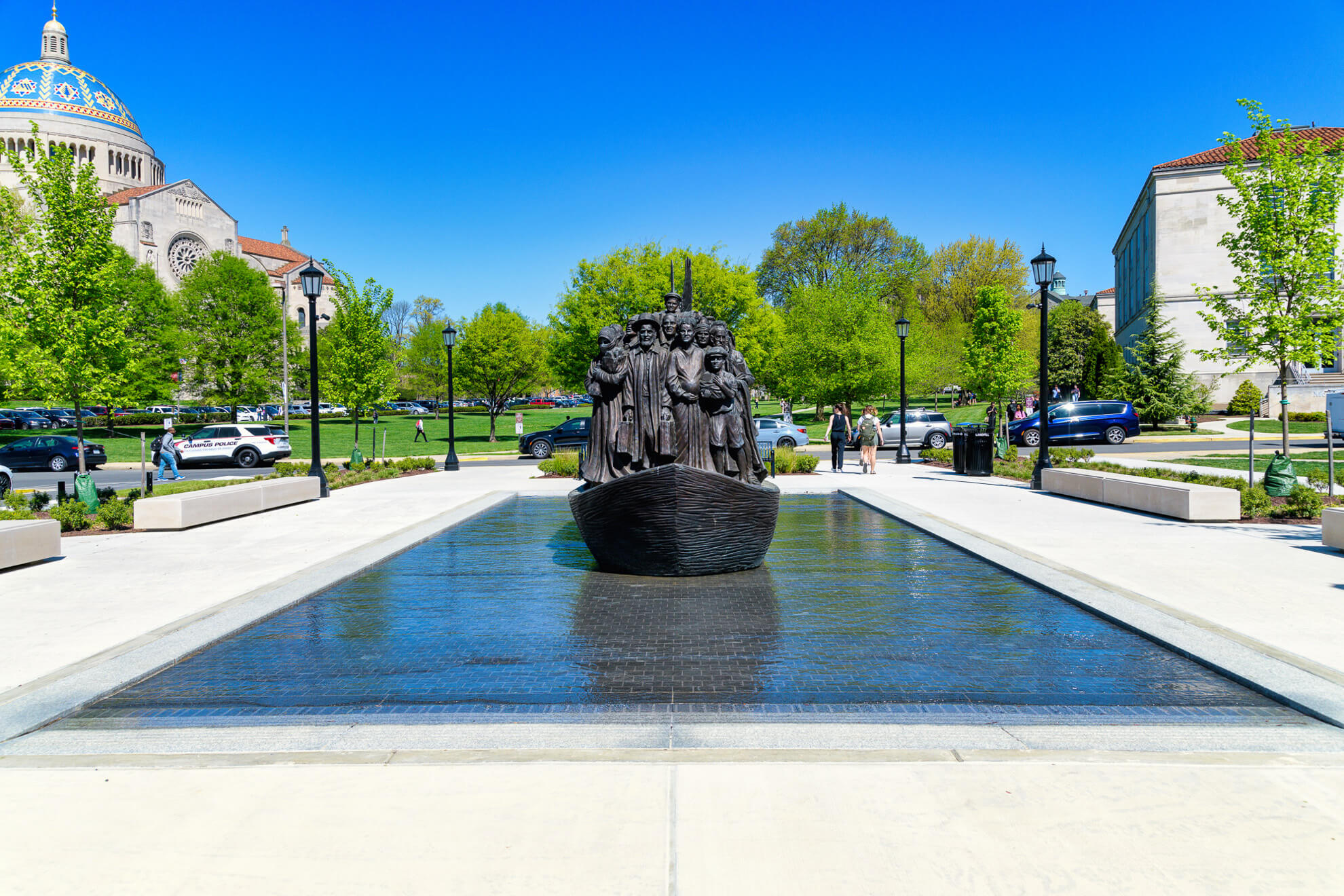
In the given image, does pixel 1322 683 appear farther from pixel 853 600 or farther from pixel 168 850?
pixel 168 850

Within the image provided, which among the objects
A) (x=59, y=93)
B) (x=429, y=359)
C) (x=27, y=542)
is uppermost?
(x=59, y=93)

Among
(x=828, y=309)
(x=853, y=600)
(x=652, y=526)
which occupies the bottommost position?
(x=853, y=600)

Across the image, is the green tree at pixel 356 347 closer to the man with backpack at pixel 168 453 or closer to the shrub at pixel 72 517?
the man with backpack at pixel 168 453

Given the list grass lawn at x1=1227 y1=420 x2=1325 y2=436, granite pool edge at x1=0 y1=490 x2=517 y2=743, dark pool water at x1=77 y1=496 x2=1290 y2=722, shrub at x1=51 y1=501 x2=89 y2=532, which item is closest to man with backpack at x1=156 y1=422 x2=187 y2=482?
shrub at x1=51 y1=501 x2=89 y2=532

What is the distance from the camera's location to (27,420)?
55.6 m

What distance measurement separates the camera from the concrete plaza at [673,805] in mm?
3074

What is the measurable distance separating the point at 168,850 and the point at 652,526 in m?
5.44

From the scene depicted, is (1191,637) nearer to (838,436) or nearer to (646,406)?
(646,406)

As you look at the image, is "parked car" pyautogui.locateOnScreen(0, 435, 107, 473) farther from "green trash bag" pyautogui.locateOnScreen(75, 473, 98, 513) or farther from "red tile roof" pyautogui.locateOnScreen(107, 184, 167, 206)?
"red tile roof" pyautogui.locateOnScreen(107, 184, 167, 206)

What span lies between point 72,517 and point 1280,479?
19.3 meters

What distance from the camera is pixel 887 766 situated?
4031 millimetres

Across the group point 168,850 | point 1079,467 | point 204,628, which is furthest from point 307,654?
point 1079,467

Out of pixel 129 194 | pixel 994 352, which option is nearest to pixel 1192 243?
pixel 994 352

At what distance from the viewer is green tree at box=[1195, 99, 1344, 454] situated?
581 inches
